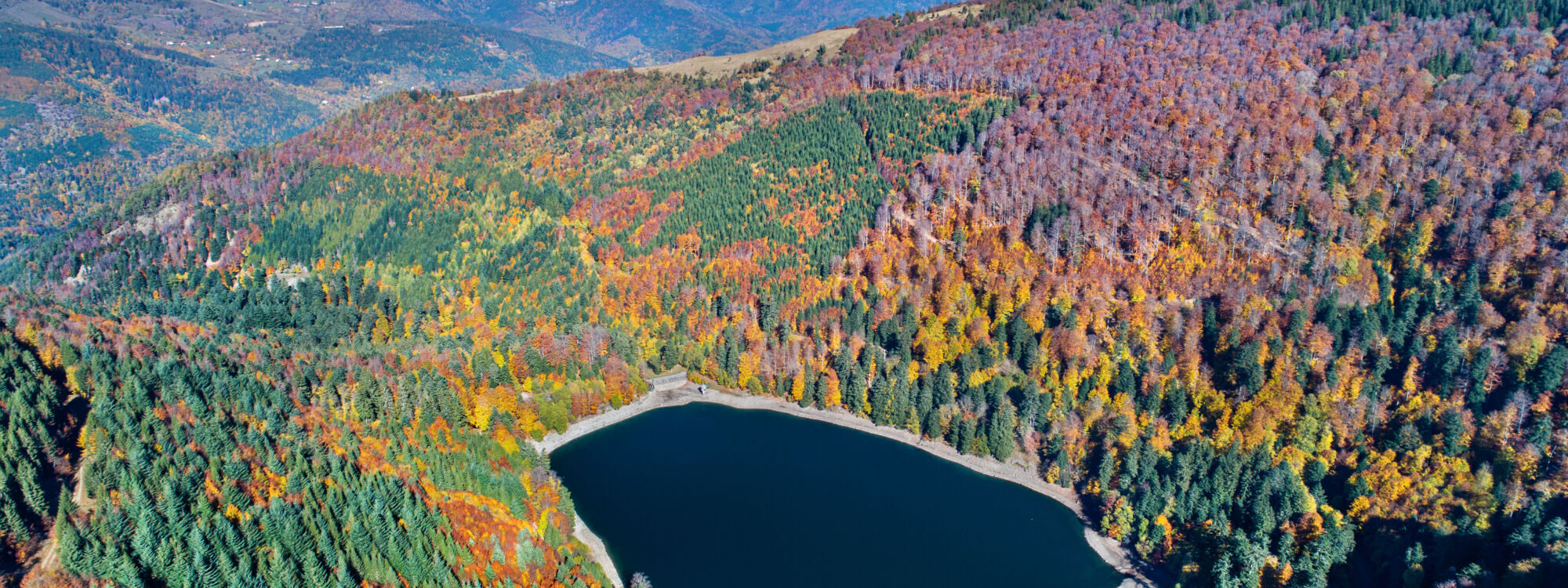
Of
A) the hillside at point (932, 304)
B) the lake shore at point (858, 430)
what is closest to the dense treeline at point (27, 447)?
the hillside at point (932, 304)

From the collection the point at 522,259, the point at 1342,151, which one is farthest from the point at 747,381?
the point at 1342,151

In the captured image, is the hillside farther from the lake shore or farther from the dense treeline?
the lake shore

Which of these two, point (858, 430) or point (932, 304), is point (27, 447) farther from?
point (932, 304)

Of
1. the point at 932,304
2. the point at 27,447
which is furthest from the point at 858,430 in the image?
the point at 27,447

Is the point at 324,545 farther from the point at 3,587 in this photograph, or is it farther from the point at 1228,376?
the point at 1228,376

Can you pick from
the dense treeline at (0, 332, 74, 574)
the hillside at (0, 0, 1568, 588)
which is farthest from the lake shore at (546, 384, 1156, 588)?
the dense treeline at (0, 332, 74, 574)

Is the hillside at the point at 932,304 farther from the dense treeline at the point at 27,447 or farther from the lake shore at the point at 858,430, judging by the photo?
the lake shore at the point at 858,430
